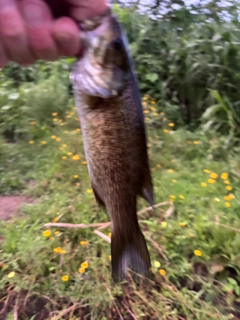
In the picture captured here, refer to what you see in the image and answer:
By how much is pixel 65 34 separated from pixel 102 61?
0.43 ft

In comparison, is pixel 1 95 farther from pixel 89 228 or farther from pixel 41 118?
pixel 89 228

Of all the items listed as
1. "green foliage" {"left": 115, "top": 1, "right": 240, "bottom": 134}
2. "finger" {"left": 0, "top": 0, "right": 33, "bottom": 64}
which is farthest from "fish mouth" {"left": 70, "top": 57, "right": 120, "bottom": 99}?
"green foliage" {"left": 115, "top": 1, "right": 240, "bottom": 134}

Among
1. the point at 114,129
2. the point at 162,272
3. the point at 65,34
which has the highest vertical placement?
the point at 65,34

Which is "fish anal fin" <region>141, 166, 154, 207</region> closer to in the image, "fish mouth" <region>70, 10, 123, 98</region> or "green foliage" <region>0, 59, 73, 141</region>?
"fish mouth" <region>70, 10, 123, 98</region>

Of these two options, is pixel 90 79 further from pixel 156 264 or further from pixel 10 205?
pixel 10 205

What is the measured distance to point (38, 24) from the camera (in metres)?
0.78

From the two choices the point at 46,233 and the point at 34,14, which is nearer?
the point at 34,14

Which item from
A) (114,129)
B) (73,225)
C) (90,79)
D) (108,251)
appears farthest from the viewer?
(73,225)

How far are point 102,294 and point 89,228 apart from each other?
407mm

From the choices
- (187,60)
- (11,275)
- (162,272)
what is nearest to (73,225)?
(11,275)

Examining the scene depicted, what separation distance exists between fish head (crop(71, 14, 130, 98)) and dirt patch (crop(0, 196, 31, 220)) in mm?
1691

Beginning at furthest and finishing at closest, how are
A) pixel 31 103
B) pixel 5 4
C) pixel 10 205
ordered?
pixel 31 103, pixel 10 205, pixel 5 4

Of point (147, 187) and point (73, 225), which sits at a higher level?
point (147, 187)

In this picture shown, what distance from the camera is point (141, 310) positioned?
1.85 m
